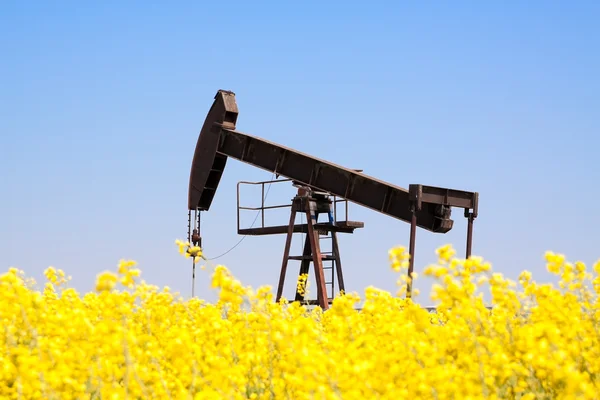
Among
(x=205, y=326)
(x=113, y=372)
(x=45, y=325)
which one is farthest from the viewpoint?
(x=45, y=325)

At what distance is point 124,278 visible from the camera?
6.29 metres

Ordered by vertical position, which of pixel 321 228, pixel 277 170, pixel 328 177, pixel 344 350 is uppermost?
pixel 277 170

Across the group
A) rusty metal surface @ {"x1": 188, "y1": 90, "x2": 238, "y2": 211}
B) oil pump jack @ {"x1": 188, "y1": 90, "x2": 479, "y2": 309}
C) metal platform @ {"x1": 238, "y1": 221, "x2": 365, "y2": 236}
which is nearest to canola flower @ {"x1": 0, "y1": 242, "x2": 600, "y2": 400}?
oil pump jack @ {"x1": 188, "y1": 90, "x2": 479, "y2": 309}

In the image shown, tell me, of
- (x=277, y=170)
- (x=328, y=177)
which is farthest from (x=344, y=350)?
(x=277, y=170)

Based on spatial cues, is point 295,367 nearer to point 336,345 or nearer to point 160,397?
point 336,345

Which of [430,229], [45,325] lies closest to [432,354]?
[45,325]

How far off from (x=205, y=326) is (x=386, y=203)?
11.8 metres

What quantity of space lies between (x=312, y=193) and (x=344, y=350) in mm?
15334

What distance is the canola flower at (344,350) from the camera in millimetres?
4734

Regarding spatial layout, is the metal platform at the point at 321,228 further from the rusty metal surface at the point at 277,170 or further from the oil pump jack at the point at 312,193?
the rusty metal surface at the point at 277,170

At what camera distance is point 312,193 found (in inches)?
807

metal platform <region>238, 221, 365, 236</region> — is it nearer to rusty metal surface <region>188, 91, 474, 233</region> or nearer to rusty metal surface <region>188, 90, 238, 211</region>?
rusty metal surface <region>188, 91, 474, 233</region>

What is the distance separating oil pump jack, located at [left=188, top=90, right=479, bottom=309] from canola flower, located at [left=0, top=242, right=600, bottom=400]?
971cm

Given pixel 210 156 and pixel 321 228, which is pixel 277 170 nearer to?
pixel 321 228
